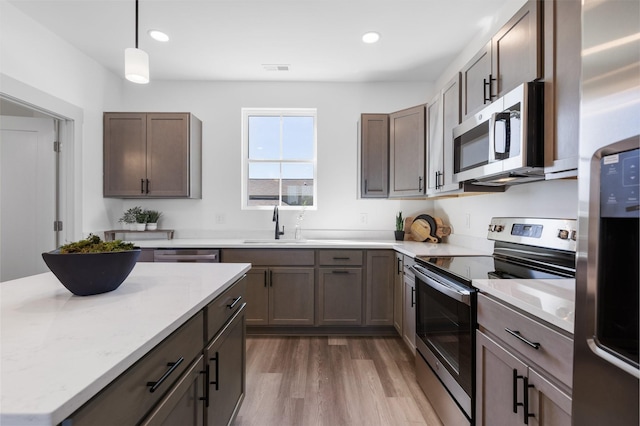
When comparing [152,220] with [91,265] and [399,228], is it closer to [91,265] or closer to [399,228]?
[91,265]

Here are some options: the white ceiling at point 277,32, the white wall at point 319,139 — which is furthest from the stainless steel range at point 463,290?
the white ceiling at point 277,32

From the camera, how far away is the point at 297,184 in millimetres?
3664

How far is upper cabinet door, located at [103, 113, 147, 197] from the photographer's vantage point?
3188mm

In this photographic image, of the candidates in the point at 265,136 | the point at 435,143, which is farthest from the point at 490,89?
the point at 265,136

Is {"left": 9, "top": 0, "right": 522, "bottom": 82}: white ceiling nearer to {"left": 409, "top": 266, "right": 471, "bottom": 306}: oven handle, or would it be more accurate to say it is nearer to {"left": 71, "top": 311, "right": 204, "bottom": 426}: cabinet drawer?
{"left": 409, "top": 266, "right": 471, "bottom": 306}: oven handle

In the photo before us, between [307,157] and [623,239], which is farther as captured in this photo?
[307,157]

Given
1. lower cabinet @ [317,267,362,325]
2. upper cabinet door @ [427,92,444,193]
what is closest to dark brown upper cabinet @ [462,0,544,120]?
upper cabinet door @ [427,92,444,193]

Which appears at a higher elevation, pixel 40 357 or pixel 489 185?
pixel 489 185

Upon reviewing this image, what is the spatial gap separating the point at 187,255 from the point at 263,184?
123cm

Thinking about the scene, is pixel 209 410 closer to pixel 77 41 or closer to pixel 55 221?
pixel 55 221

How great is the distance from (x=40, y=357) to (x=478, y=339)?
1.51 meters

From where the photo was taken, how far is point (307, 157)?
3.67 metres

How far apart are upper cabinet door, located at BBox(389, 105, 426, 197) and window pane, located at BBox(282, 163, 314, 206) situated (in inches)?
39.5

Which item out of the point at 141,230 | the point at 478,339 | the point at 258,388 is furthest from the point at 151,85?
the point at 478,339
